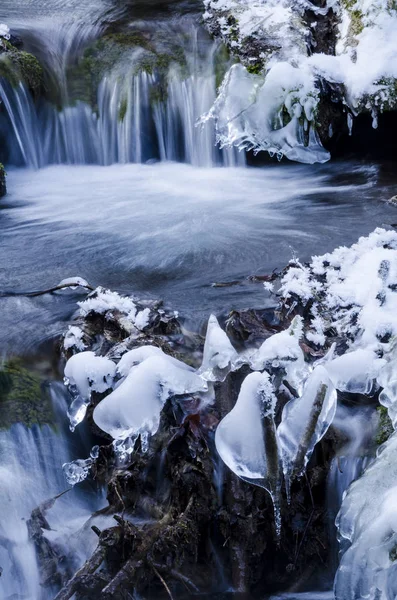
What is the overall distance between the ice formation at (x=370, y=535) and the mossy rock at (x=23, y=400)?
1.49m

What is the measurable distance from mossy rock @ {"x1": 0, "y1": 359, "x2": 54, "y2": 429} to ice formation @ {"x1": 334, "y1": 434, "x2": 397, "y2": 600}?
58.5 inches

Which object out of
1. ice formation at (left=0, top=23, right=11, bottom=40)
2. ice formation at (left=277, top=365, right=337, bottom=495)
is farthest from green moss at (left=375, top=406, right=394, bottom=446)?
ice formation at (left=0, top=23, right=11, bottom=40)

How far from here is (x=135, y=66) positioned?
7.18 m

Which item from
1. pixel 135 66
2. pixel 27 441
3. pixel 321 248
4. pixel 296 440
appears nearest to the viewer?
pixel 296 440

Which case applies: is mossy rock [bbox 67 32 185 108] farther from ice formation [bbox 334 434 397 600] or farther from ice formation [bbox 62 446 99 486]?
ice formation [bbox 334 434 397 600]

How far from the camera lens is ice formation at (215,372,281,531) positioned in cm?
272

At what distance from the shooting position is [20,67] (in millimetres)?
7055

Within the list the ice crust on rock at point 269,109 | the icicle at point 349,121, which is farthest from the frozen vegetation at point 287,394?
the icicle at point 349,121

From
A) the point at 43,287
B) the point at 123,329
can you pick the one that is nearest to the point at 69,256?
the point at 43,287

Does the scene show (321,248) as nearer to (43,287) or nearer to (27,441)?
(43,287)

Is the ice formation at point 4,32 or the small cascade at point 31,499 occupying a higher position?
the ice formation at point 4,32

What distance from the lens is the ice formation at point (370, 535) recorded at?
2.42 meters

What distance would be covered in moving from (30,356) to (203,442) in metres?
1.29

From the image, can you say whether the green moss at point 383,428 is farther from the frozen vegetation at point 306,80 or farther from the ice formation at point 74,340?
the frozen vegetation at point 306,80
